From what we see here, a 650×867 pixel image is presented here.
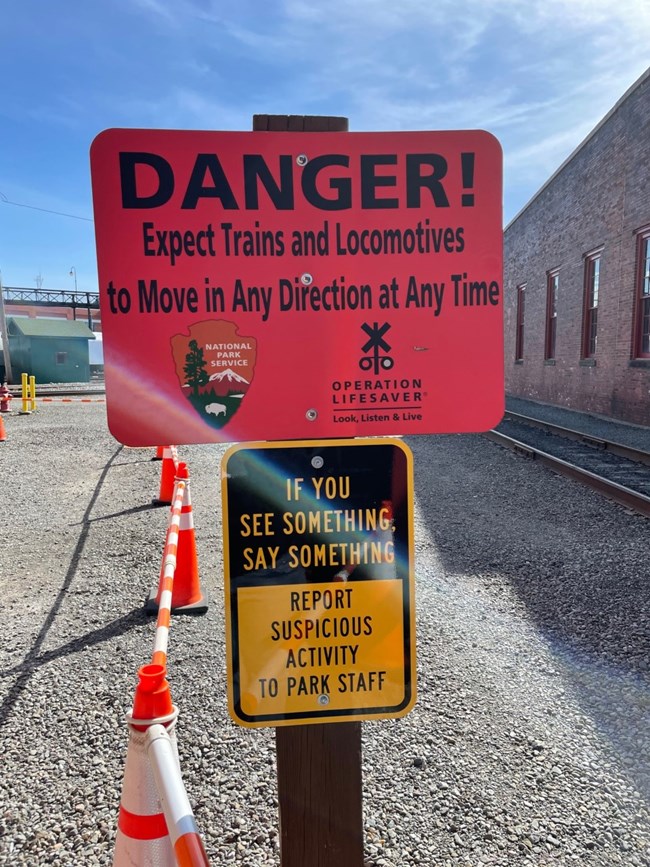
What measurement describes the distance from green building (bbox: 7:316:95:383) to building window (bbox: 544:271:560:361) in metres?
29.9

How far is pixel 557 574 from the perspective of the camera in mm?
5266

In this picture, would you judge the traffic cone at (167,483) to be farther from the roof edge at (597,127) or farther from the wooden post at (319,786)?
the roof edge at (597,127)

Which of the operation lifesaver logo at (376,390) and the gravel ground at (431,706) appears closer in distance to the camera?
the operation lifesaver logo at (376,390)

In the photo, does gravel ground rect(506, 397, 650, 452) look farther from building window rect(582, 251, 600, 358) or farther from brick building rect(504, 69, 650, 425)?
building window rect(582, 251, 600, 358)

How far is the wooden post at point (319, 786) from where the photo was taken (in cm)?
164

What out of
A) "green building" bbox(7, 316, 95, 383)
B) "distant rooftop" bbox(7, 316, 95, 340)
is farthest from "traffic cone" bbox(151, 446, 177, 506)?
"distant rooftop" bbox(7, 316, 95, 340)

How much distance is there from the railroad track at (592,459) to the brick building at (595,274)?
354 centimetres

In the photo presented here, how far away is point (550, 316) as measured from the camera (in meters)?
23.8

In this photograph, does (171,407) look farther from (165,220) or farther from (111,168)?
(111,168)

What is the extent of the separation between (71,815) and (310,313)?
2.45m

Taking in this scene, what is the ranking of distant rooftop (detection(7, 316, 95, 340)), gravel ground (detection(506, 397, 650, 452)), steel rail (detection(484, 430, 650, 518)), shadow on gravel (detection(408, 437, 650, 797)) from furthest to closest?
distant rooftop (detection(7, 316, 95, 340))
gravel ground (detection(506, 397, 650, 452))
steel rail (detection(484, 430, 650, 518))
shadow on gravel (detection(408, 437, 650, 797))

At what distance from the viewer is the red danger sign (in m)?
1.49

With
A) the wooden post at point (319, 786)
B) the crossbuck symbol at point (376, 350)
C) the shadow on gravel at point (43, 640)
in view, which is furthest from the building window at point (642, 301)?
the wooden post at point (319, 786)

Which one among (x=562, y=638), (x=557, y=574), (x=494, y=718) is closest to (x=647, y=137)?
(x=557, y=574)
